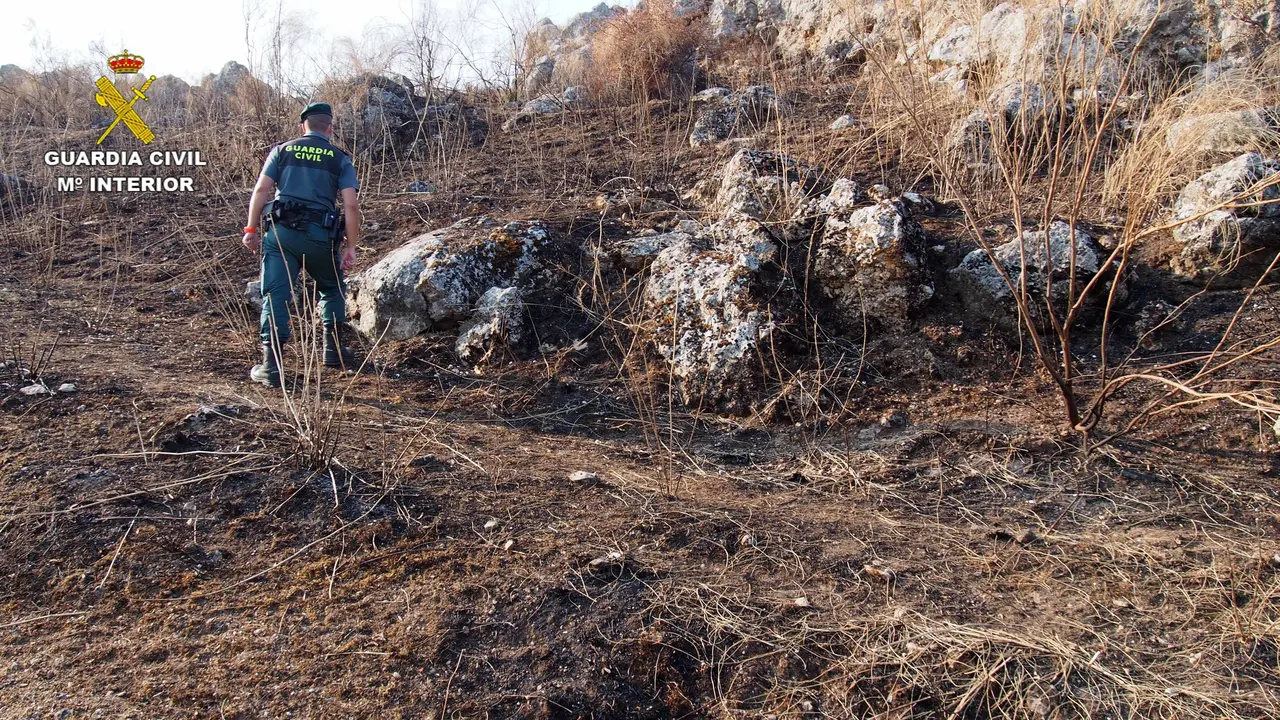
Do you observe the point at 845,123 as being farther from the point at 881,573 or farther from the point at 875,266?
the point at 881,573

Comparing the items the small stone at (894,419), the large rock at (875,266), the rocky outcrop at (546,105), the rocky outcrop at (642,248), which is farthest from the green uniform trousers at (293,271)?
the rocky outcrop at (546,105)

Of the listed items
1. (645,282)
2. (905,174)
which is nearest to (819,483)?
(645,282)

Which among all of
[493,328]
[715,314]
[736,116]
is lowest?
[493,328]

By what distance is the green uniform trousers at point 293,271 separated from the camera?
3754 mm

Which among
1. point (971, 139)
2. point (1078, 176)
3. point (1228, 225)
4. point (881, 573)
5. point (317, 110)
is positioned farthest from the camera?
point (971, 139)

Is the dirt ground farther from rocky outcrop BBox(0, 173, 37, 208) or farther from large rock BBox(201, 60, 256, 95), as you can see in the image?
large rock BBox(201, 60, 256, 95)

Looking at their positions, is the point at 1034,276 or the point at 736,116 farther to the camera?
the point at 736,116

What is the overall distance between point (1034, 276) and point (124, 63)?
9803mm

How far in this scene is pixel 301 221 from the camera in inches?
151

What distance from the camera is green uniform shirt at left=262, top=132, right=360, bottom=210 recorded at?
3836 mm

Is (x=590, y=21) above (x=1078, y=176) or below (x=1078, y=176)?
above

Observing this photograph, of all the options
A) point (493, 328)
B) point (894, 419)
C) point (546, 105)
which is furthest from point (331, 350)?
point (546, 105)

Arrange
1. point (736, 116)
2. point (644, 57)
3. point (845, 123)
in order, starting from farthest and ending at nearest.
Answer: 1. point (644, 57)
2. point (736, 116)
3. point (845, 123)

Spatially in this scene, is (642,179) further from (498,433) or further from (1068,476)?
(1068,476)
